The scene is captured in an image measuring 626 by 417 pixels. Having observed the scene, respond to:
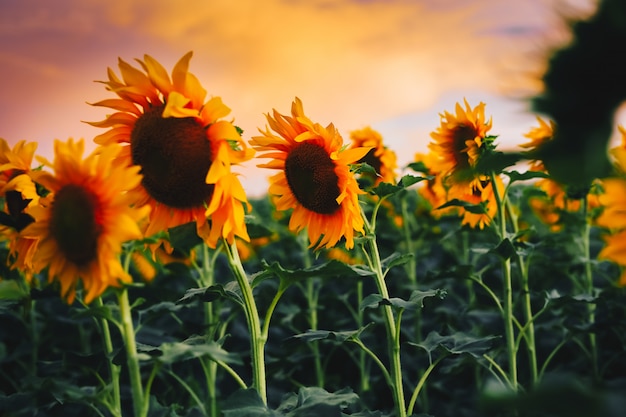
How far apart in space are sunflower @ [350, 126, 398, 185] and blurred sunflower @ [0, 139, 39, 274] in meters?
2.24

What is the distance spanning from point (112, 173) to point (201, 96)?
0.35 m

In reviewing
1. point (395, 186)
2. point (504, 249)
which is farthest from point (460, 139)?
point (395, 186)

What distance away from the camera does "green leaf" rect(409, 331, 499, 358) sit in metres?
2.13

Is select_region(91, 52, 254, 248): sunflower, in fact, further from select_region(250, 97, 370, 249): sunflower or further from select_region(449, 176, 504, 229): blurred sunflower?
select_region(449, 176, 504, 229): blurred sunflower

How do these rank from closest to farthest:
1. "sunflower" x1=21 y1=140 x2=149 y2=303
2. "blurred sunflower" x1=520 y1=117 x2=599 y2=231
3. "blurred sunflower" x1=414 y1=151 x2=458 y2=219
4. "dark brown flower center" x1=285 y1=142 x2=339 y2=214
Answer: "sunflower" x1=21 y1=140 x2=149 y2=303
"dark brown flower center" x1=285 y1=142 x2=339 y2=214
"blurred sunflower" x1=520 y1=117 x2=599 y2=231
"blurred sunflower" x1=414 y1=151 x2=458 y2=219

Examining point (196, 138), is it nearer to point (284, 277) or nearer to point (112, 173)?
point (112, 173)

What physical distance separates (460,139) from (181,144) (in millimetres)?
1833

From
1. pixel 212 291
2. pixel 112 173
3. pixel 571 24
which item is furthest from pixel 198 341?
pixel 571 24

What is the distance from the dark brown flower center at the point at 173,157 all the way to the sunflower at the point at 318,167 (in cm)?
44

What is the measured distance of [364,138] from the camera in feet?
13.4

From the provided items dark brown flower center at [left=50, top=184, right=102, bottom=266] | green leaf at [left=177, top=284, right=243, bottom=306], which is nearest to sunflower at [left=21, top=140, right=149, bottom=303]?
dark brown flower center at [left=50, top=184, right=102, bottom=266]

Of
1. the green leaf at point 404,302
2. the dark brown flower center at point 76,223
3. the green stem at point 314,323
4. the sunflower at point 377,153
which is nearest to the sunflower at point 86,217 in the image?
the dark brown flower center at point 76,223

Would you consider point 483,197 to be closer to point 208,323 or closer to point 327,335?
point 327,335

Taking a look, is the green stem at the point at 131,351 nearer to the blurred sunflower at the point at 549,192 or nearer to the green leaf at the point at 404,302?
the green leaf at the point at 404,302
